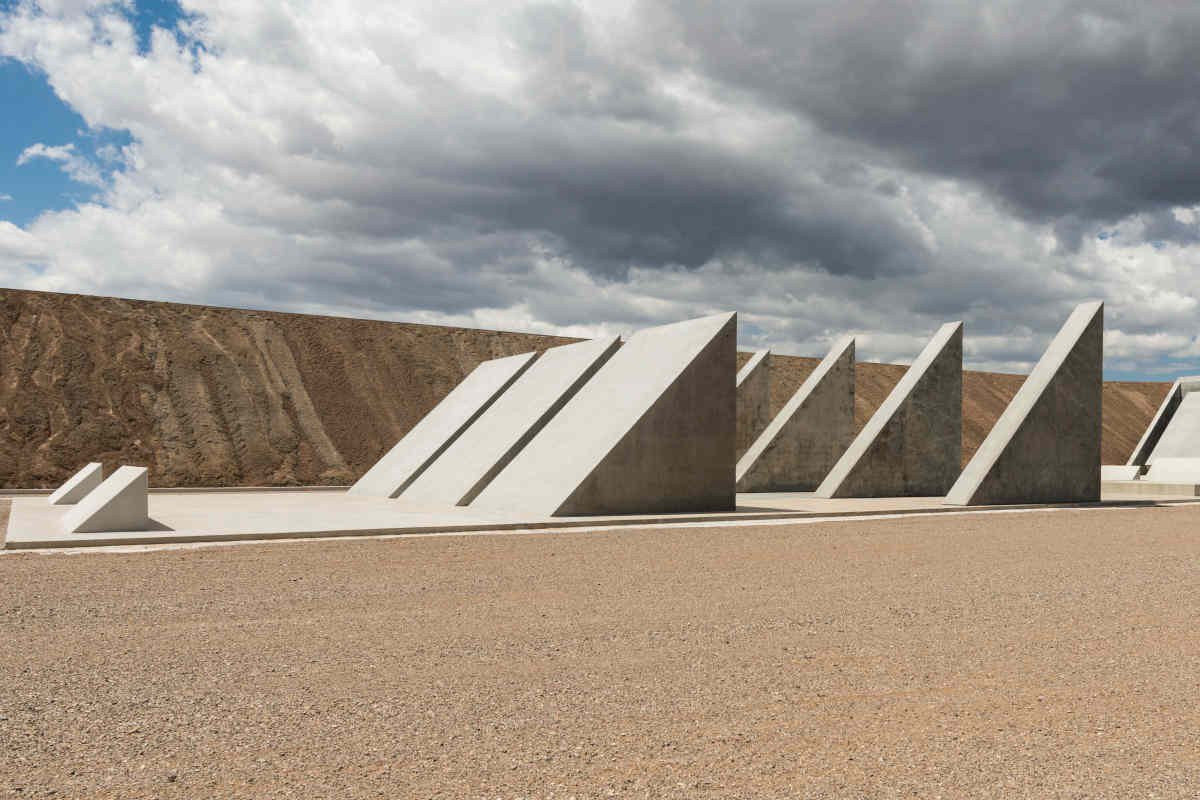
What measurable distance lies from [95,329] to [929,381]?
2697 cm

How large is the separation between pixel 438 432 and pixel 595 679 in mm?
15628

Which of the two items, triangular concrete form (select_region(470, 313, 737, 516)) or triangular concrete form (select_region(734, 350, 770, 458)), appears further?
triangular concrete form (select_region(734, 350, 770, 458))

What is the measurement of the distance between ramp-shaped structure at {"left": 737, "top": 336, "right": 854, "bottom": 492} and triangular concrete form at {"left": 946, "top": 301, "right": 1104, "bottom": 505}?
4.26 meters

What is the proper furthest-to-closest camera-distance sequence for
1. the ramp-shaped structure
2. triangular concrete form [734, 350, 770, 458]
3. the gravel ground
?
triangular concrete form [734, 350, 770, 458] → the ramp-shaped structure → the gravel ground

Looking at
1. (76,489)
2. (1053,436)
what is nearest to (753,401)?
(1053,436)

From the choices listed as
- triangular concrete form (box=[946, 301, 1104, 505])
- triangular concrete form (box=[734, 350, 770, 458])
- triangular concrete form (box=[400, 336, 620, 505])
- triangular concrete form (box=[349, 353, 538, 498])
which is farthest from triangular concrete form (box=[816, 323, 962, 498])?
triangular concrete form (box=[349, 353, 538, 498])

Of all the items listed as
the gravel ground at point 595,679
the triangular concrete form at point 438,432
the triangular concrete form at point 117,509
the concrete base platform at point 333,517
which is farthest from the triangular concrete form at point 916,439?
the triangular concrete form at point 117,509

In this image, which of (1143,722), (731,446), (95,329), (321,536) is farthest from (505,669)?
(95,329)

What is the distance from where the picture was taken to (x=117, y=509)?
34.9ft

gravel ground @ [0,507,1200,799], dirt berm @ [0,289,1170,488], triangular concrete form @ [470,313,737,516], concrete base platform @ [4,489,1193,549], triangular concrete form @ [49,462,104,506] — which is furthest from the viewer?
dirt berm @ [0,289,1170,488]

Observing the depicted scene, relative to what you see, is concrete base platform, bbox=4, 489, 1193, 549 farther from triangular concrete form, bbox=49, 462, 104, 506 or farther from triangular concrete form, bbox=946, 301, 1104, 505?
triangular concrete form, bbox=946, 301, 1104, 505

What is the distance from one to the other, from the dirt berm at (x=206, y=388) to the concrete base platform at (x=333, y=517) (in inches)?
356

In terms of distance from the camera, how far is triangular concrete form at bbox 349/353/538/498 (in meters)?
18.2

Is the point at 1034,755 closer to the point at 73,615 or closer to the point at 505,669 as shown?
the point at 505,669
